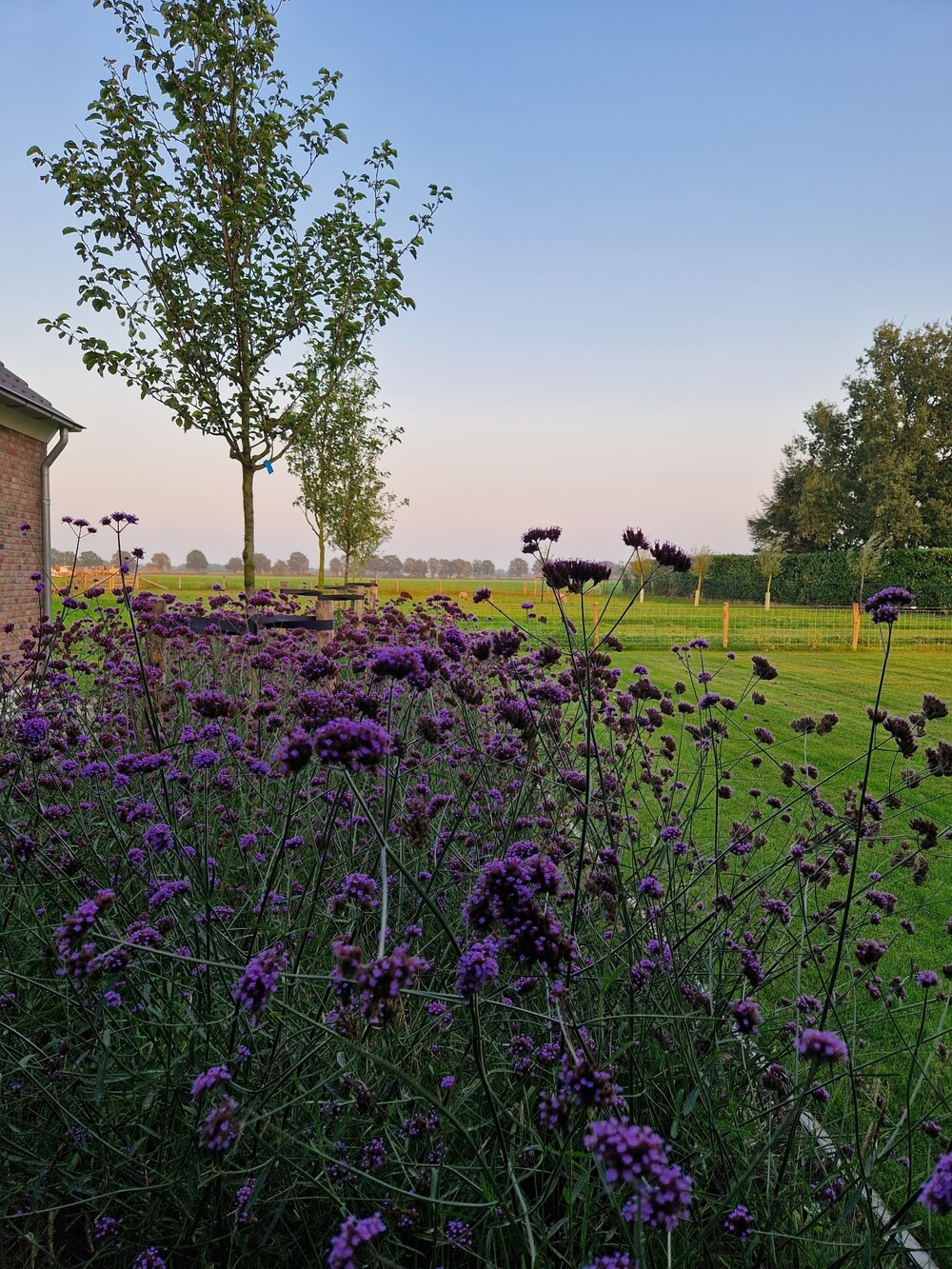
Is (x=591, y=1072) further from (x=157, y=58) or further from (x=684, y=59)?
(x=684, y=59)

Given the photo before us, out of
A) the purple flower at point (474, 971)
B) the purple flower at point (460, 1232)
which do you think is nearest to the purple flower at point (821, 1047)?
the purple flower at point (474, 971)

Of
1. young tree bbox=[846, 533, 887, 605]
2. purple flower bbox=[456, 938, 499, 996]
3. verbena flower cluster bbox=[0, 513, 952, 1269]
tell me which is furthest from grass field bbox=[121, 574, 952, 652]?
purple flower bbox=[456, 938, 499, 996]

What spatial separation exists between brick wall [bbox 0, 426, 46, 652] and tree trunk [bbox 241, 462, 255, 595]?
23.0 ft

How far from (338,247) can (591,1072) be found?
7429mm

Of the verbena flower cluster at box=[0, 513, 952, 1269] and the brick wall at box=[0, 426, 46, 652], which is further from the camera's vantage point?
the brick wall at box=[0, 426, 46, 652]

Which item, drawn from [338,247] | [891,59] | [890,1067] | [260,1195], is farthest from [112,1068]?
[891,59]

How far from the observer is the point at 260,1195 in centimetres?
148

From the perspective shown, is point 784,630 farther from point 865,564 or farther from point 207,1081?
point 207,1081

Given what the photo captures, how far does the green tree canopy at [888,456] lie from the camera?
128ft

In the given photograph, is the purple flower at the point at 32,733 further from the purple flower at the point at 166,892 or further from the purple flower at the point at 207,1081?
the purple flower at the point at 207,1081

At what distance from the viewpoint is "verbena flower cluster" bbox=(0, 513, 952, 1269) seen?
112 centimetres

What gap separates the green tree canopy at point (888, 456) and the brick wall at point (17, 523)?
3732 centimetres

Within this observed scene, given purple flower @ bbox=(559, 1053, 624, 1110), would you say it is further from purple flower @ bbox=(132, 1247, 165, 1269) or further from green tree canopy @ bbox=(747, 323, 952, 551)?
green tree canopy @ bbox=(747, 323, 952, 551)

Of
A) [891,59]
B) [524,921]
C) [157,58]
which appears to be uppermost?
[891,59]
